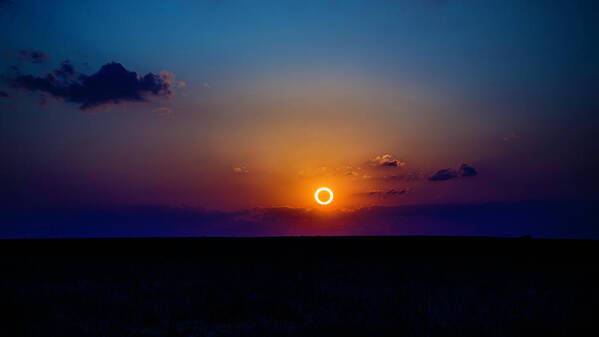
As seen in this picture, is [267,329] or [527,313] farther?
[527,313]

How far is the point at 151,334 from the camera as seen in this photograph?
11.1 meters

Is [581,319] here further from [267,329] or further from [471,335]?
[267,329]

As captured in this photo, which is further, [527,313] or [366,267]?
[366,267]

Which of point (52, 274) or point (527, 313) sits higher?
point (52, 274)

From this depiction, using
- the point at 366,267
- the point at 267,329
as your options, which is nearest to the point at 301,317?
the point at 267,329

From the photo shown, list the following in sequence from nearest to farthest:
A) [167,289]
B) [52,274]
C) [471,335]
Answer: [471,335] → [167,289] → [52,274]

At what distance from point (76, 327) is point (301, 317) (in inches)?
222

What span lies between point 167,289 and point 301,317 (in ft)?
20.6

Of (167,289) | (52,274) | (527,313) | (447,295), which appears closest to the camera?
(527,313)

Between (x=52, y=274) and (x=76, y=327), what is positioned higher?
(x=52, y=274)

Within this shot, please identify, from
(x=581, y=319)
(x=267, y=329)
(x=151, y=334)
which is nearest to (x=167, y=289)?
(x=151, y=334)

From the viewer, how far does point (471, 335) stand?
10211 mm

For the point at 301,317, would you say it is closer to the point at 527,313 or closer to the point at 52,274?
the point at 527,313

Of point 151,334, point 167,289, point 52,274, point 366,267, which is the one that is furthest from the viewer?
point 366,267
